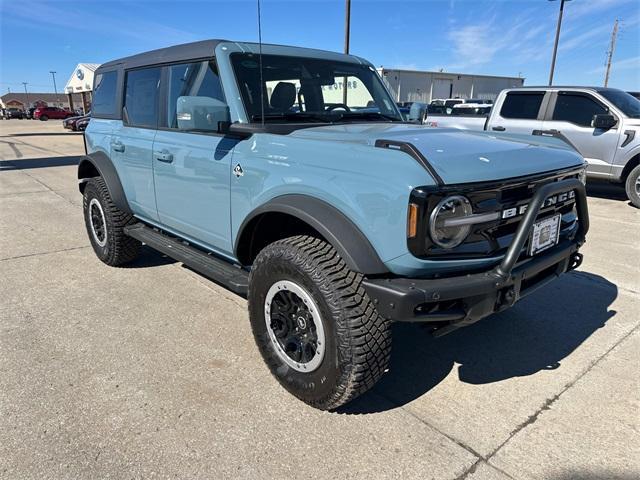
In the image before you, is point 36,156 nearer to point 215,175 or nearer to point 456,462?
point 215,175

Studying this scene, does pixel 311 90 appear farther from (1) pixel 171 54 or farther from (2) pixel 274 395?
(2) pixel 274 395

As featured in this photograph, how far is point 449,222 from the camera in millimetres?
2025

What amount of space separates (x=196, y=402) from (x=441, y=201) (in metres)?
1.71

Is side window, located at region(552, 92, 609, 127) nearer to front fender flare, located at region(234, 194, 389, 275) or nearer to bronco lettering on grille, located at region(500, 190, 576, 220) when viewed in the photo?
bronco lettering on grille, located at region(500, 190, 576, 220)

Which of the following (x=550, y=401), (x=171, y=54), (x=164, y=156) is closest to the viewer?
(x=550, y=401)

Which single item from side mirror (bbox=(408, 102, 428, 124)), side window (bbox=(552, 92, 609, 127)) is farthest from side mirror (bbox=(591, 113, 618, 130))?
side mirror (bbox=(408, 102, 428, 124))

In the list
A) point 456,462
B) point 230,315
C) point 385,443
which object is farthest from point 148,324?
point 456,462

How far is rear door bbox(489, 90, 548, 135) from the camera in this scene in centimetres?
839

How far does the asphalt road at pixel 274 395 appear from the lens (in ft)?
6.97

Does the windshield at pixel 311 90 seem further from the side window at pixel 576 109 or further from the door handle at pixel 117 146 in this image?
the side window at pixel 576 109

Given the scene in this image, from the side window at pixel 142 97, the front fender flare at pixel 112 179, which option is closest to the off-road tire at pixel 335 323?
the side window at pixel 142 97

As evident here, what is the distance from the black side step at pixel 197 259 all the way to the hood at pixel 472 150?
992 mm

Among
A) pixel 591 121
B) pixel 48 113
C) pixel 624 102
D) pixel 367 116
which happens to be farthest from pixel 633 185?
pixel 48 113

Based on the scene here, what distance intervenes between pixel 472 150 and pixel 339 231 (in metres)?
0.78
